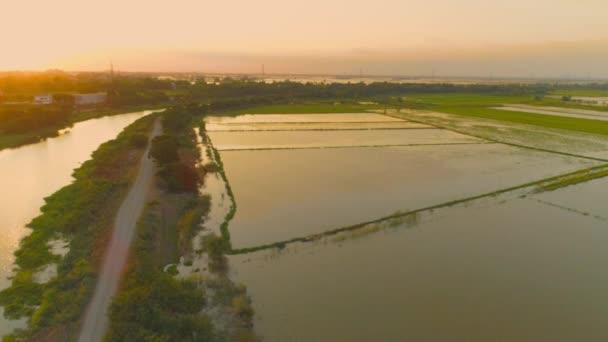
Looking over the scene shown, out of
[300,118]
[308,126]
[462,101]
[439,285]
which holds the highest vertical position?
[462,101]

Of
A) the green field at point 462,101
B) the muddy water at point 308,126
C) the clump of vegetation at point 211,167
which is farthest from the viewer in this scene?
the green field at point 462,101

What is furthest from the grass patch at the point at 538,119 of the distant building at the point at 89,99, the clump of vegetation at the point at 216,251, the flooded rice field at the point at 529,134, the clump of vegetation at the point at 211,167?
the distant building at the point at 89,99

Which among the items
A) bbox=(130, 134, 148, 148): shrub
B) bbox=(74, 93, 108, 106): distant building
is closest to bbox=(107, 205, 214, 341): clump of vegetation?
bbox=(130, 134, 148, 148): shrub

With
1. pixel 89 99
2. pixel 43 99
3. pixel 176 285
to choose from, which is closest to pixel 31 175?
pixel 176 285

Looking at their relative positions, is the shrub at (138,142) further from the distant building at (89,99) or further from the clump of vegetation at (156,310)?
the distant building at (89,99)

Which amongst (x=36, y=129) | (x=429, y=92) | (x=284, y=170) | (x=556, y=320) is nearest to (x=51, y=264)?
(x=284, y=170)

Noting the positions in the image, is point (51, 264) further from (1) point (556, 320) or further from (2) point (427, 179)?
(2) point (427, 179)

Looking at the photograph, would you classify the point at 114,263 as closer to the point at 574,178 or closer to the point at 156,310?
the point at 156,310
